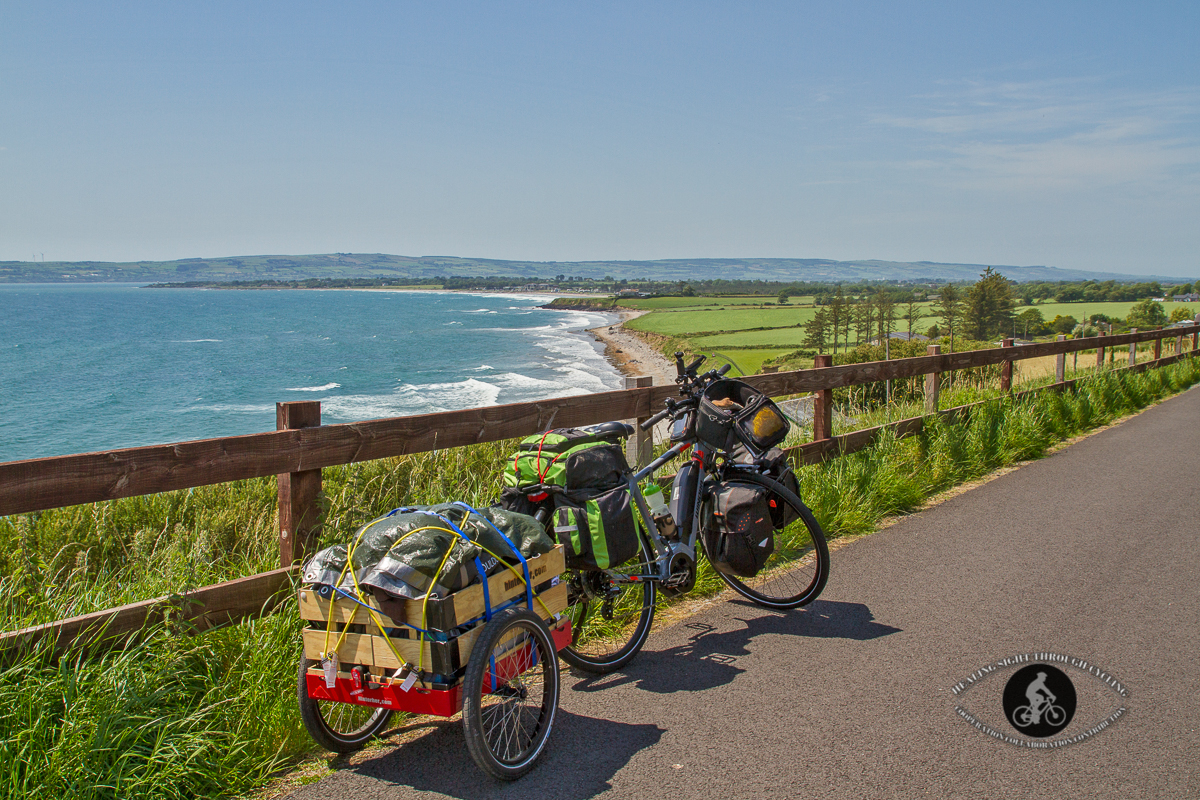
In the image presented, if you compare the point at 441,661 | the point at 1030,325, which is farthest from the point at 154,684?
the point at 1030,325

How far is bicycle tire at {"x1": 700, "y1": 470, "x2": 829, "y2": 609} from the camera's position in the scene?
4824 mm

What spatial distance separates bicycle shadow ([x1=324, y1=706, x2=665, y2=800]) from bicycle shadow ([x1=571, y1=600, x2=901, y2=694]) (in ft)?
1.43

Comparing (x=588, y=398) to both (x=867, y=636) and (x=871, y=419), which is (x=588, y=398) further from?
(x=871, y=419)

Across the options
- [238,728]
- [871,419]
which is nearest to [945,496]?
[871,419]

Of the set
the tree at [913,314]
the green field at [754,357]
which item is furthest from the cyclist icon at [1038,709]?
the tree at [913,314]

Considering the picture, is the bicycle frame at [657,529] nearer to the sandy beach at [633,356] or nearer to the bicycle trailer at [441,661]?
the bicycle trailer at [441,661]

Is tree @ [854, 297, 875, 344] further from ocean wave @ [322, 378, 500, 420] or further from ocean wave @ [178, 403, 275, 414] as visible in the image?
ocean wave @ [178, 403, 275, 414]

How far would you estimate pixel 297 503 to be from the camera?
4121mm

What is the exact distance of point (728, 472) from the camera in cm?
492

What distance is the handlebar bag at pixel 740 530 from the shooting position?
4.69m

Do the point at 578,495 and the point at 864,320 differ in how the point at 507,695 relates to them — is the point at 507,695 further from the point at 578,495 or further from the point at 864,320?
the point at 864,320

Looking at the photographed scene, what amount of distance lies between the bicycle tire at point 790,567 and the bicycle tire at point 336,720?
7.30ft

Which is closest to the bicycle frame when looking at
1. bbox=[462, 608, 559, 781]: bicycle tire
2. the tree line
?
bbox=[462, 608, 559, 781]: bicycle tire

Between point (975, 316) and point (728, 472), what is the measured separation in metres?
103
